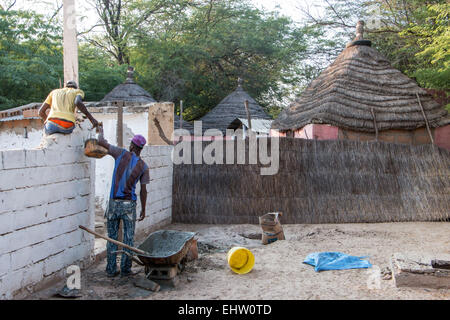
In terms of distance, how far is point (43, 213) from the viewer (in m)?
4.69

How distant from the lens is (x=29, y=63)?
54.2 ft

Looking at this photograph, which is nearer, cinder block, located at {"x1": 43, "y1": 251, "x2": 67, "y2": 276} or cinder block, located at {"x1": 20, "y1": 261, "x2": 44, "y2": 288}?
cinder block, located at {"x1": 20, "y1": 261, "x2": 44, "y2": 288}

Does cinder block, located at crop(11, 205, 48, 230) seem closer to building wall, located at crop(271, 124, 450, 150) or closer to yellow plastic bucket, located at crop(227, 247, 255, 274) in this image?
yellow plastic bucket, located at crop(227, 247, 255, 274)

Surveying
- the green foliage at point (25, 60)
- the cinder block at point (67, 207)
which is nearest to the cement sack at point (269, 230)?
the cinder block at point (67, 207)

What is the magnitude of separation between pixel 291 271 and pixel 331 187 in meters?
3.67

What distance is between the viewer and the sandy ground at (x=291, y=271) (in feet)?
15.4

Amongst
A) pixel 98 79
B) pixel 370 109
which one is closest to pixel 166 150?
pixel 370 109

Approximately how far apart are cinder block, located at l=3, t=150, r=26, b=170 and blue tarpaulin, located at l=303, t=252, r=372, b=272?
390 cm

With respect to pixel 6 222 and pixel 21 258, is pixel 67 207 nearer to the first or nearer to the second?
pixel 21 258

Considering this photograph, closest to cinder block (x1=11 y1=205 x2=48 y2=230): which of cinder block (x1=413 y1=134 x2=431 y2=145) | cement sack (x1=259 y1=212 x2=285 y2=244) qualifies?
cement sack (x1=259 y1=212 x2=285 y2=244)

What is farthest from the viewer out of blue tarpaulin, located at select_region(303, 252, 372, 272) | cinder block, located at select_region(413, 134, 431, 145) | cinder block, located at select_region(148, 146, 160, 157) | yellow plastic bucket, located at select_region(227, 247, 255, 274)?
cinder block, located at select_region(413, 134, 431, 145)

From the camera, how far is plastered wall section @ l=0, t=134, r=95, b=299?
411 cm

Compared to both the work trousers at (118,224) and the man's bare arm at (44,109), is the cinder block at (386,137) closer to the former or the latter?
the work trousers at (118,224)

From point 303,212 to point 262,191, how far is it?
99 centimetres
